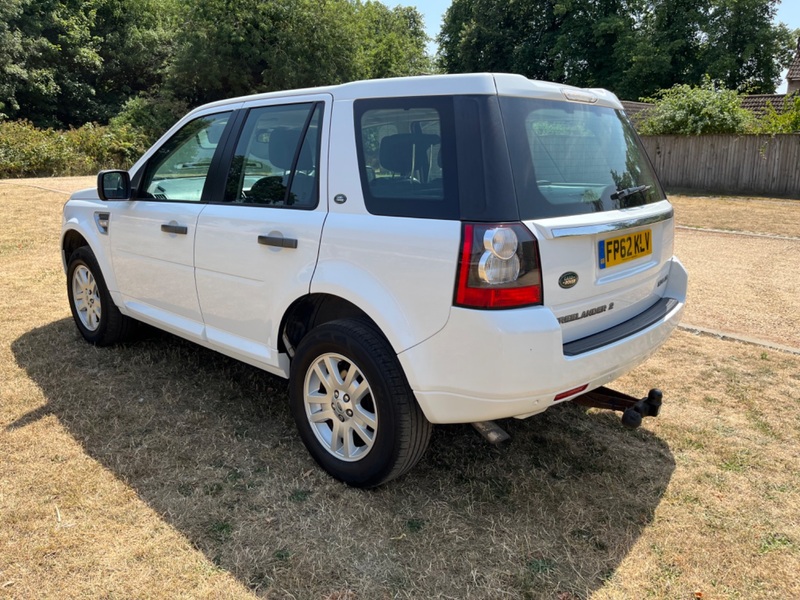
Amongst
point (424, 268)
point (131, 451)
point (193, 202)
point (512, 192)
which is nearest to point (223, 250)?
point (193, 202)

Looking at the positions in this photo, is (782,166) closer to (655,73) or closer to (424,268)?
(424,268)

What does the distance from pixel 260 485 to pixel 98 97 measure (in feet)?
142

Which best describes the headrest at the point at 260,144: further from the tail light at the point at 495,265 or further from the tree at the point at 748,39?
the tree at the point at 748,39

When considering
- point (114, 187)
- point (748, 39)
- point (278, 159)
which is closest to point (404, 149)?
point (278, 159)

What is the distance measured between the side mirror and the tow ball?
3.15 m

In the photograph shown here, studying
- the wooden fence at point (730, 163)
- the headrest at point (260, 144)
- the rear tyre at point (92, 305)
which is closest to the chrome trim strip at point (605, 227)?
the headrest at point (260, 144)

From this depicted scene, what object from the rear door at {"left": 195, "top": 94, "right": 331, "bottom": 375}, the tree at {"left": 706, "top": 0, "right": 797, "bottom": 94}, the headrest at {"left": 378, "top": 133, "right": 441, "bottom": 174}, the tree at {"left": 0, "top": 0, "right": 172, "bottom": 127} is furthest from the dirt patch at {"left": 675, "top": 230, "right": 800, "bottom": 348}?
the tree at {"left": 0, "top": 0, "right": 172, "bottom": 127}

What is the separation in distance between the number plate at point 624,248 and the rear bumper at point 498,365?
37cm

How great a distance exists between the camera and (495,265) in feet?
7.97

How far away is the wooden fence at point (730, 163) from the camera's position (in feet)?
58.7

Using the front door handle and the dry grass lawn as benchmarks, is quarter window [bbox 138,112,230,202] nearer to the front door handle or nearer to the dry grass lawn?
the front door handle

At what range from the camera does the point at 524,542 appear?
2680 millimetres

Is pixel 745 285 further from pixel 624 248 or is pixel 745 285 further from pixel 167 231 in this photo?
pixel 167 231

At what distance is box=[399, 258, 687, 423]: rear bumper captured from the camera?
2.43 meters
